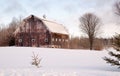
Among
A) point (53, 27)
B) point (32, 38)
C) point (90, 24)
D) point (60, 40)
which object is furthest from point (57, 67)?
point (90, 24)

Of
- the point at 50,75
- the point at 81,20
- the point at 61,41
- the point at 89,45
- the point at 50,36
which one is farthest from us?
the point at 81,20

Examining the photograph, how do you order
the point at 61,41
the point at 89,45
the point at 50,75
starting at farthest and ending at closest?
the point at 89,45 → the point at 61,41 → the point at 50,75

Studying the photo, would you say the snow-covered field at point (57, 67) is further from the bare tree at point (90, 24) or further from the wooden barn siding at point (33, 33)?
the bare tree at point (90, 24)

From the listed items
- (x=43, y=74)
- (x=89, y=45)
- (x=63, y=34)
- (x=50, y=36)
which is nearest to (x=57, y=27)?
(x=63, y=34)

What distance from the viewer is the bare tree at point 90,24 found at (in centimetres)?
6406

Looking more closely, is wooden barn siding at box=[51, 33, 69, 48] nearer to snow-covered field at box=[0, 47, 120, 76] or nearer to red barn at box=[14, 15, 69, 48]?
red barn at box=[14, 15, 69, 48]

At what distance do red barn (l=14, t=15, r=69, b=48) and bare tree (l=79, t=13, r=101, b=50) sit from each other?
41.9 feet

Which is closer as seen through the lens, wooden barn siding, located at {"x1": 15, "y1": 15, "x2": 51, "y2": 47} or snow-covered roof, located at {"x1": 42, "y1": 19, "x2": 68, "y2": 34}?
snow-covered roof, located at {"x1": 42, "y1": 19, "x2": 68, "y2": 34}

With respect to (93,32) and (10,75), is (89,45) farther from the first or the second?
(10,75)

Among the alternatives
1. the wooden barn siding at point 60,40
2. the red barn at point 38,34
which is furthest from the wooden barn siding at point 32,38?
the wooden barn siding at point 60,40

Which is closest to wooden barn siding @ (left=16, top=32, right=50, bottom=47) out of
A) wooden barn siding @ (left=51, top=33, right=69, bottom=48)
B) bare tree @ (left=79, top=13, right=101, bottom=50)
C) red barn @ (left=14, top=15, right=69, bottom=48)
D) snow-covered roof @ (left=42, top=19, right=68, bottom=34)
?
red barn @ (left=14, top=15, right=69, bottom=48)

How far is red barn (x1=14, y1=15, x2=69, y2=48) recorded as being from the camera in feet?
163

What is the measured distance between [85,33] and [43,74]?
183 feet

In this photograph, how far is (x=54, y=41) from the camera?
5059 cm
